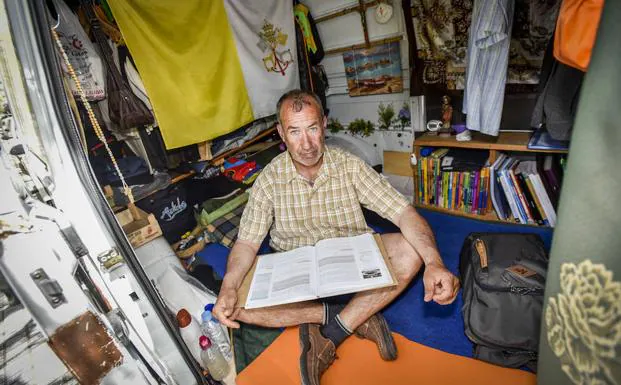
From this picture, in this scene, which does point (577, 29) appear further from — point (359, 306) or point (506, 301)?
point (359, 306)

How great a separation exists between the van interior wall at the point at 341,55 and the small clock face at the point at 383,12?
49 millimetres

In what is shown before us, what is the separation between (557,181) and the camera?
1931mm

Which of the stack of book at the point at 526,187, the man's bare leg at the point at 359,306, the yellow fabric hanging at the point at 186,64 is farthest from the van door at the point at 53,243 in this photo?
the stack of book at the point at 526,187

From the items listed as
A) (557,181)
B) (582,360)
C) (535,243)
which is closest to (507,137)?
(557,181)

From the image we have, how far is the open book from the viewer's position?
108cm

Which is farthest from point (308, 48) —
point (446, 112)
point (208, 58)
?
point (446, 112)

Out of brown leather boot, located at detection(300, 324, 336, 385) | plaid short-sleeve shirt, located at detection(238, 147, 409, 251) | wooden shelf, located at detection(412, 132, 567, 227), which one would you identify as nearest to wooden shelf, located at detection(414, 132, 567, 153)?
wooden shelf, located at detection(412, 132, 567, 227)

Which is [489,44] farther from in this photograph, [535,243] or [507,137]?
[535,243]

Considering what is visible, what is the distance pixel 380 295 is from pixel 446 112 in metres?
1.78

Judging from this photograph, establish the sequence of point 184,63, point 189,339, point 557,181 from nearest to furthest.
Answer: point 189,339
point 557,181
point 184,63

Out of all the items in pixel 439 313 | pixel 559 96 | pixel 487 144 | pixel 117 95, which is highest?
pixel 117 95

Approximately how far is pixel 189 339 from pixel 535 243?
1757 millimetres

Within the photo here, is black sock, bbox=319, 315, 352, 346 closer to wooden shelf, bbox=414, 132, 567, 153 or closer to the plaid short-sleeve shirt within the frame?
the plaid short-sleeve shirt

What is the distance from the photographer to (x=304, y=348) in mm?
1331
